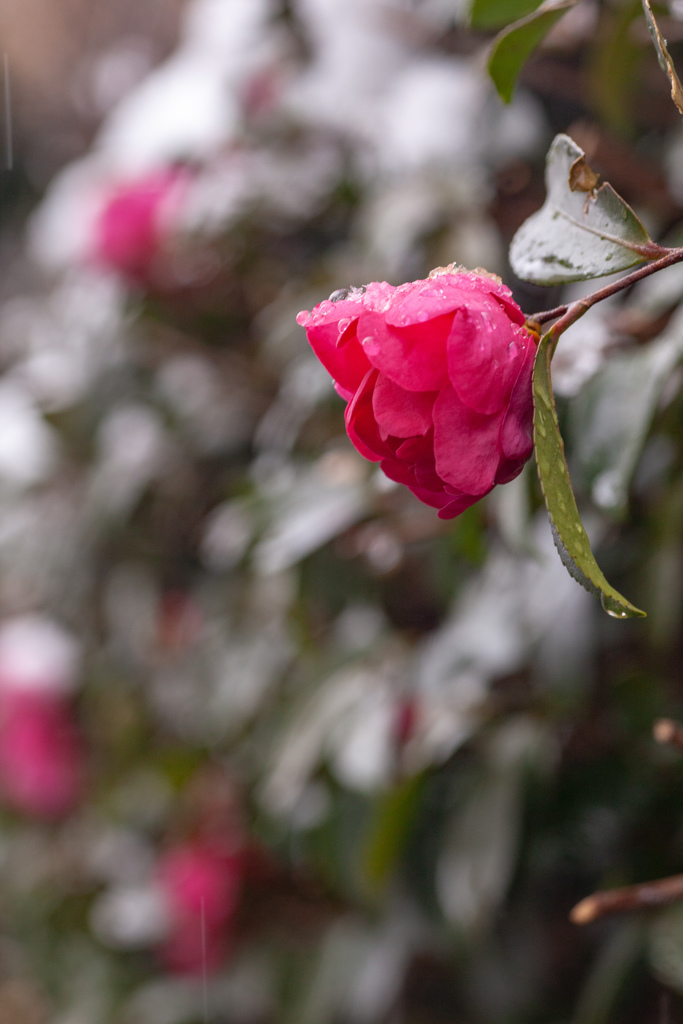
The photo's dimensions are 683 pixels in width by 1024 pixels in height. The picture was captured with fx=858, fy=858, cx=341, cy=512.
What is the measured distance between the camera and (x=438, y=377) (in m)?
0.26

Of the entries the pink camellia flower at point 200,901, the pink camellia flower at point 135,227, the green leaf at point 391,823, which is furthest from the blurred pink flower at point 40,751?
the green leaf at point 391,823

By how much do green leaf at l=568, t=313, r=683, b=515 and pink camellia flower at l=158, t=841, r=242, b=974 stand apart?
781 millimetres

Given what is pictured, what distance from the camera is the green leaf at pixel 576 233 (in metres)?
0.27

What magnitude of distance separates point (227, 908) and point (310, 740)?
1.41ft

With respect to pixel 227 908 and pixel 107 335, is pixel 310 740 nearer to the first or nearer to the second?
pixel 227 908

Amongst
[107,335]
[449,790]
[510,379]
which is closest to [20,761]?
[107,335]

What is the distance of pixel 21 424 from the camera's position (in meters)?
1.23

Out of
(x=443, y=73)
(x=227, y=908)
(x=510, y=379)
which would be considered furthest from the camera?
(x=227, y=908)

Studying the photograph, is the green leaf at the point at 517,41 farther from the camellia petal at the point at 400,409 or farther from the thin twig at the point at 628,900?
A: the thin twig at the point at 628,900

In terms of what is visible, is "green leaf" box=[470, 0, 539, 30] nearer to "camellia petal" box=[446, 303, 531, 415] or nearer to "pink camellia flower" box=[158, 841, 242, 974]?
"camellia petal" box=[446, 303, 531, 415]

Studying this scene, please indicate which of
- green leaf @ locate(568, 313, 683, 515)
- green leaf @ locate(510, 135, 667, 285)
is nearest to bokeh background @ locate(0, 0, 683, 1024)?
green leaf @ locate(568, 313, 683, 515)

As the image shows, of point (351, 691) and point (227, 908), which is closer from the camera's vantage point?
point (351, 691)

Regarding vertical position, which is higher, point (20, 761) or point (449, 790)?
point (449, 790)

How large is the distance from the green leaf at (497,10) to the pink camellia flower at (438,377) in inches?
4.7
